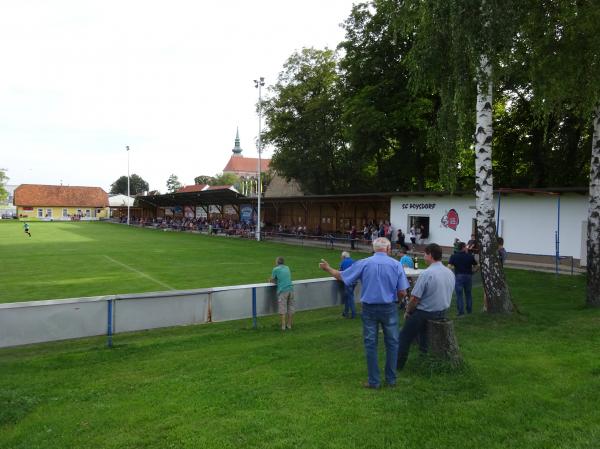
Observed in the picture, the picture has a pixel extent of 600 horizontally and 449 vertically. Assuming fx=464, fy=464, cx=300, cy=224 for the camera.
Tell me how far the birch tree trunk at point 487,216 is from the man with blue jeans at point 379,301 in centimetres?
498

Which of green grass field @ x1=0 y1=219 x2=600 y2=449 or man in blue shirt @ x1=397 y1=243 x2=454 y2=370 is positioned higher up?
man in blue shirt @ x1=397 y1=243 x2=454 y2=370

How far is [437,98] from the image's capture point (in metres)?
30.0

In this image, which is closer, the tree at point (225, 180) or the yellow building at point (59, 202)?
the yellow building at point (59, 202)

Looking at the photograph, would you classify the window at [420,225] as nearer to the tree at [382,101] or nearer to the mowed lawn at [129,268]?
the tree at [382,101]

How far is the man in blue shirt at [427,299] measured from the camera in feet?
17.9

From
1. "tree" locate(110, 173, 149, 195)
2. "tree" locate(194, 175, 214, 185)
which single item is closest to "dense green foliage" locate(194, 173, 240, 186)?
Answer: "tree" locate(194, 175, 214, 185)

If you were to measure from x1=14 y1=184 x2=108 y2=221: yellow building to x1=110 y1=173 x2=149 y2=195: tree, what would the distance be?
1258 inches

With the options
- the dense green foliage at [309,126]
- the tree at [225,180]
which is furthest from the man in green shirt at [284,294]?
the tree at [225,180]

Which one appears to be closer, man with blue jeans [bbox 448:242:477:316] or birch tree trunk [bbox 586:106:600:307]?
man with blue jeans [bbox 448:242:477:316]

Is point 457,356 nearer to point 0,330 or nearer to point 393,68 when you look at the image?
point 0,330

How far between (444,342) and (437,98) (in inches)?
1077

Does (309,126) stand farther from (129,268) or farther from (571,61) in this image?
(571,61)

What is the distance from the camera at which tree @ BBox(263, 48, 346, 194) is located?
39.6 m

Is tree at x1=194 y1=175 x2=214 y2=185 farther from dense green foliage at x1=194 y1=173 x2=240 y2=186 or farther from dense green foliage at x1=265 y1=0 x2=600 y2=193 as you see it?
dense green foliage at x1=265 y1=0 x2=600 y2=193
